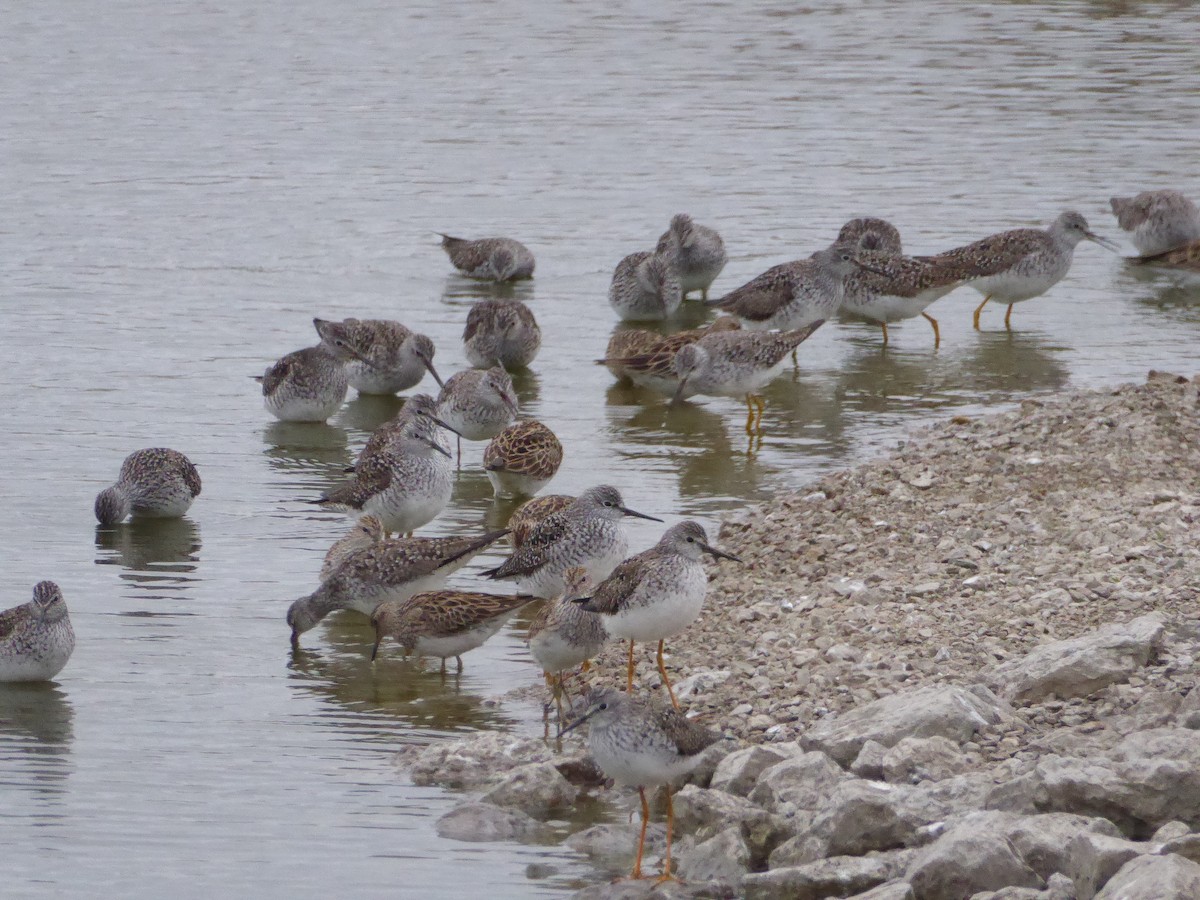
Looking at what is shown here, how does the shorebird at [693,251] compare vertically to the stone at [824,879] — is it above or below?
above

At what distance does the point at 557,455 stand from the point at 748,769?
5134mm

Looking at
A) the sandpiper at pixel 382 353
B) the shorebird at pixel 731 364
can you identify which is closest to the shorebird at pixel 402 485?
the shorebird at pixel 731 364

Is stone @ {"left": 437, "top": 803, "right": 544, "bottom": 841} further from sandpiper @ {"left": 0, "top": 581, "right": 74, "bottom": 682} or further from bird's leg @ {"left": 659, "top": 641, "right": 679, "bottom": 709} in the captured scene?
sandpiper @ {"left": 0, "top": 581, "right": 74, "bottom": 682}

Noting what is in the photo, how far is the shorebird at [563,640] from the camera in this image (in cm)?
973

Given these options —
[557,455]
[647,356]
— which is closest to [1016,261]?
[647,356]

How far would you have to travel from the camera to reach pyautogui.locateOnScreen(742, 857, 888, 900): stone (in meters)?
7.45

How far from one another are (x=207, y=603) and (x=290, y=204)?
1376 cm

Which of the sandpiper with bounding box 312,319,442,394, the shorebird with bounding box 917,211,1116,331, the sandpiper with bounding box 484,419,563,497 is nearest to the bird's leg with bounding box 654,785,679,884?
the sandpiper with bounding box 484,419,563,497

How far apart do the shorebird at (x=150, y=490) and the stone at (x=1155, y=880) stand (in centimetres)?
794

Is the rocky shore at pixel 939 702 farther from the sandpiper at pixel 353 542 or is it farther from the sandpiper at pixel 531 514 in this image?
the sandpiper at pixel 353 542

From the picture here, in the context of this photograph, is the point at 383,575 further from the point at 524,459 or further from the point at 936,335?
the point at 936,335

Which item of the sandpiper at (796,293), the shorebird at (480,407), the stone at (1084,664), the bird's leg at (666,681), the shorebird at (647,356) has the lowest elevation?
the bird's leg at (666,681)

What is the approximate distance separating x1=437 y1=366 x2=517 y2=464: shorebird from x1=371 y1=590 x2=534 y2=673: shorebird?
401 cm

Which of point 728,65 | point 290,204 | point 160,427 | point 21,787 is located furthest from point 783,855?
point 728,65
